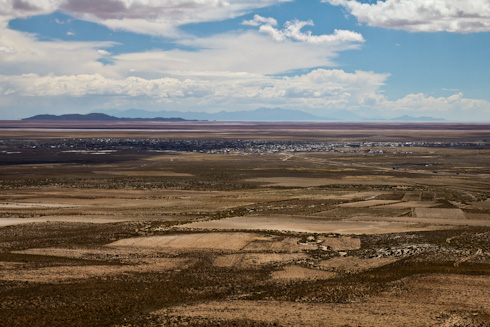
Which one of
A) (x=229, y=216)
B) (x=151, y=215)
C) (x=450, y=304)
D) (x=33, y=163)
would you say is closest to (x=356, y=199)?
(x=229, y=216)

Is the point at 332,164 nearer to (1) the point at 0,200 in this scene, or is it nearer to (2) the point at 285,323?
(1) the point at 0,200

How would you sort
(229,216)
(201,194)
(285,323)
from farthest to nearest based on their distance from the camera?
(201,194), (229,216), (285,323)

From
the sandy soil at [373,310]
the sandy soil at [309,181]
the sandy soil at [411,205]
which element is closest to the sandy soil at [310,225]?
the sandy soil at [411,205]

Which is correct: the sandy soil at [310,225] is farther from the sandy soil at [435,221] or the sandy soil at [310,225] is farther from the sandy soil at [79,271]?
the sandy soil at [79,271]

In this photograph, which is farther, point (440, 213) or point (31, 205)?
point (31, 205)

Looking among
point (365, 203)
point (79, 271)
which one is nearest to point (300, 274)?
point (79, 271)

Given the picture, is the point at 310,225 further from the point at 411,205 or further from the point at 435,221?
the point at 411,205
